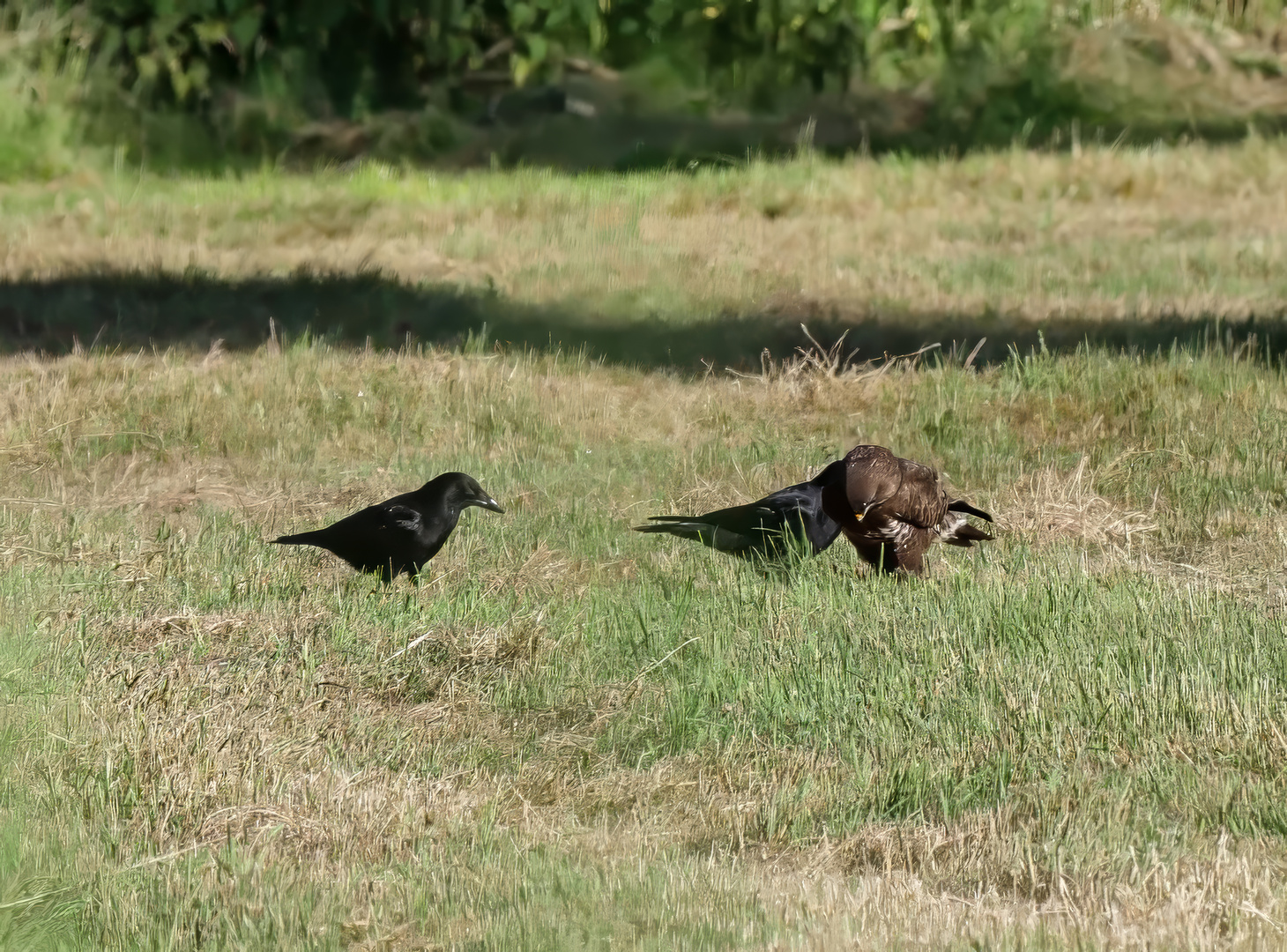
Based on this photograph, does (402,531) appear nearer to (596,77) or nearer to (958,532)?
(958,532)

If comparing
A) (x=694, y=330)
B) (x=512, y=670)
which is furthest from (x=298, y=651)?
(x=694, y=330)

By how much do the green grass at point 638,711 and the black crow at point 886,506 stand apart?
0.14 m

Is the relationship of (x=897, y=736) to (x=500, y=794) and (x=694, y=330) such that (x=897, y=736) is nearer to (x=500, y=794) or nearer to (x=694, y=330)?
(x=500, y=794)

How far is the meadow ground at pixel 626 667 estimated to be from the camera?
3.94 meters

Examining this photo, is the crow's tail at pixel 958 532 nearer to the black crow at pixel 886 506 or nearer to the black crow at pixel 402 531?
the black crow at pixel 886 506

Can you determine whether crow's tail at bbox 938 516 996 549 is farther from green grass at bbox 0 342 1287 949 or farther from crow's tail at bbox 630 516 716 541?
crow's tail at bbox 630 516 716 541

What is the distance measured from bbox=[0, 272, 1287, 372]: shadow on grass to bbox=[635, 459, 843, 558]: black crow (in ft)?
14.0

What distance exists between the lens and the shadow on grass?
11.6m

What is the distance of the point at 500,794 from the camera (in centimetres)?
455

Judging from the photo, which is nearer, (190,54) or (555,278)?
(555,278)

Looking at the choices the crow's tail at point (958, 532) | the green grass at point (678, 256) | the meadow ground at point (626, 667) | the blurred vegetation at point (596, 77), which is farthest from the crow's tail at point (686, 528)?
the blurred vegetation at point (596, 77)

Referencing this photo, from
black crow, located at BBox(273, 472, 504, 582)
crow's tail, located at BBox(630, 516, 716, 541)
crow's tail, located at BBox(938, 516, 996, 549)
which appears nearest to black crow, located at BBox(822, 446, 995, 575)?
crow's tail, located at BBox(938, 516, 996, 549)

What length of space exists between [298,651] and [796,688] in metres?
1.59

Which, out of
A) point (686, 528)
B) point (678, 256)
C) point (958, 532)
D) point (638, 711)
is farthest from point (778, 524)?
point (678, 256)
